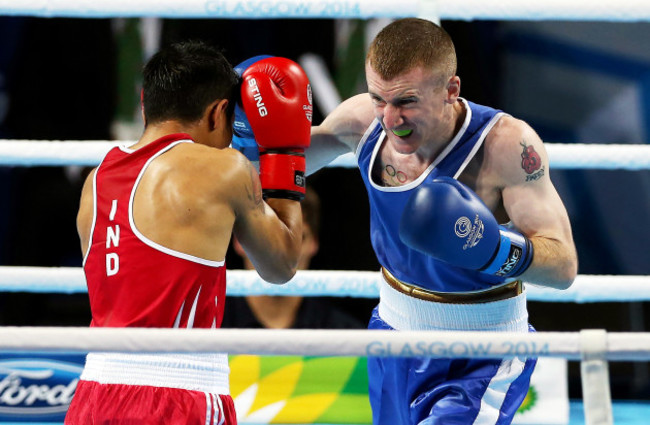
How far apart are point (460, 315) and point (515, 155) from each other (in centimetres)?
44

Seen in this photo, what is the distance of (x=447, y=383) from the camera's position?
236 centimetres

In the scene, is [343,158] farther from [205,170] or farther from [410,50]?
[205,170]

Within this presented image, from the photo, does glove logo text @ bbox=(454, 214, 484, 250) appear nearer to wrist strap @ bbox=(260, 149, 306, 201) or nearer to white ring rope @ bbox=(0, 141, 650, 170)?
wrist strap @ bbox=(260, 149, 306, 201)

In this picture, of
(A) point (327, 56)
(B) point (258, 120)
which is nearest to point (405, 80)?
(B) point (258, 120)

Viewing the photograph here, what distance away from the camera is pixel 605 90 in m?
4.03

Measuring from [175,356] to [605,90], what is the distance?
267 centimetres

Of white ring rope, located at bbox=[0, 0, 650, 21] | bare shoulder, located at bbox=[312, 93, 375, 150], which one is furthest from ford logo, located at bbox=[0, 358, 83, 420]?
bare shoulder, located at bbox=[312, 93, 375, 150]

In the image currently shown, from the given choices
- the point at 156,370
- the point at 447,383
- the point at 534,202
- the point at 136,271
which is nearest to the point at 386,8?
the point at 534,202

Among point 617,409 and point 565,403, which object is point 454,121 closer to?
point 565,403

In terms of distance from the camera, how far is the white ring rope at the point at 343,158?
2988mm

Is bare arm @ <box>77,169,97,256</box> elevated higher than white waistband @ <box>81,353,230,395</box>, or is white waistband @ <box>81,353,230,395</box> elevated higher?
bare arm @ <box>77,169,97,256</box>

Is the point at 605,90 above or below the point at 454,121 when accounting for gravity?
above

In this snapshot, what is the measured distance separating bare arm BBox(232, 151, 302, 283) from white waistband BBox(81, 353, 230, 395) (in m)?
0.27

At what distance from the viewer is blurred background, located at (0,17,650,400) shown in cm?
405
